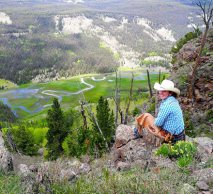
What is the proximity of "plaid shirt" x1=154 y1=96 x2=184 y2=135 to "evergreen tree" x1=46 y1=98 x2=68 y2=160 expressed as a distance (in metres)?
47.0

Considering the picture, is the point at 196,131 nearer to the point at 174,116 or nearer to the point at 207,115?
the point at 207,115

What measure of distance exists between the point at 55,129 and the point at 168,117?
4975cm

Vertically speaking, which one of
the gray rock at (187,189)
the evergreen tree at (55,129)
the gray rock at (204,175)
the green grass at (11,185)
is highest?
the gray rock at (187,189)

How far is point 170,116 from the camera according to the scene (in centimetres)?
1215

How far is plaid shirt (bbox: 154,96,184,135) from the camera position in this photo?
11.9 metres

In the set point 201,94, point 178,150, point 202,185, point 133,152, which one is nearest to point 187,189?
point 202,185

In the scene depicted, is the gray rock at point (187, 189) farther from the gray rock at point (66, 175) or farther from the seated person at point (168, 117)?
the seated person at point (168, 117)

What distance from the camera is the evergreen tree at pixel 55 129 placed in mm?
58594

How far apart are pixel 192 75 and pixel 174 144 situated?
18500 mm

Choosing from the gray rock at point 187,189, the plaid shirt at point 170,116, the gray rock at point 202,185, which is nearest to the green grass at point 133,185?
the gray rock at point 187,189

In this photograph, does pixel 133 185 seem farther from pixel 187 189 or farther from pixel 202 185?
pixel 202 185

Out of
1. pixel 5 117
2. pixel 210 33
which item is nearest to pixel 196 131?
pixel 210 33

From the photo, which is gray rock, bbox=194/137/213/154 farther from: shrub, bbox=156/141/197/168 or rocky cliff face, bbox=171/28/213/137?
rocky cliff face, bbox=171/28/213/137

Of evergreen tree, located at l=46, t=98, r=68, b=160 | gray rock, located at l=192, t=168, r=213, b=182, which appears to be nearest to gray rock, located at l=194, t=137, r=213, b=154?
gray rock, located at l=192, t=168, r=213, b=182
